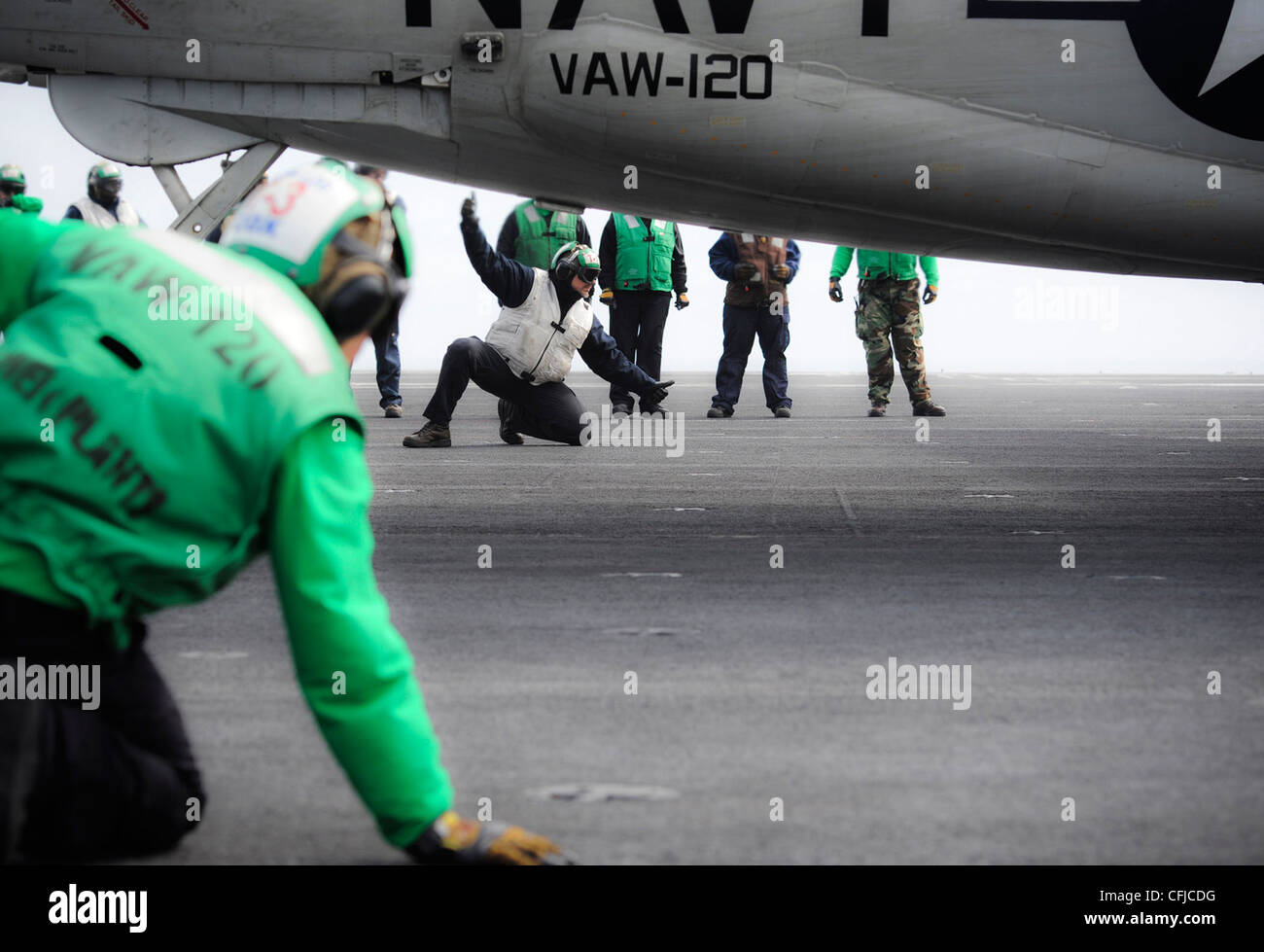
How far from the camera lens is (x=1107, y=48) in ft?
21.0

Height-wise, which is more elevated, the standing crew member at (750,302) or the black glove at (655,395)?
the standing crew member at (750,302)

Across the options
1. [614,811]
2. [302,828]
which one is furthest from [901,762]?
[302,828]

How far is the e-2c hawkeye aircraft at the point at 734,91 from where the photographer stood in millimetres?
6324

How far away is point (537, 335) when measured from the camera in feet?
34.6

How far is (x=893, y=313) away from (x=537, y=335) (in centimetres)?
528

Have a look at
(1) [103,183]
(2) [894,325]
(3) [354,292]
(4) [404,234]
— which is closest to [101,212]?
(1) [103,183]

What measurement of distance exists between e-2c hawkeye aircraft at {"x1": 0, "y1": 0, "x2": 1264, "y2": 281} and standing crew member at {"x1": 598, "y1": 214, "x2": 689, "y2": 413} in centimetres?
804

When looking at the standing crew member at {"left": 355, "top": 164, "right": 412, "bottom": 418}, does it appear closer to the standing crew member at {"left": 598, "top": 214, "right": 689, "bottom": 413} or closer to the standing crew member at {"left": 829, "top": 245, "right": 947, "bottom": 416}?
the standing crew member at {"left": 598, "top": 214, "right": 689, "bottom": 413}

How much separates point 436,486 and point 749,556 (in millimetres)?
2895

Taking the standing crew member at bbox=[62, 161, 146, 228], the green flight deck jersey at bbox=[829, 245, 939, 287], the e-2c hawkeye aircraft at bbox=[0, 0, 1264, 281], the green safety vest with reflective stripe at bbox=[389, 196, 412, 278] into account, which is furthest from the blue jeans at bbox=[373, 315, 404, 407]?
the green safety vest with reflective stripe at bbox=[389, 196, 412, 278]

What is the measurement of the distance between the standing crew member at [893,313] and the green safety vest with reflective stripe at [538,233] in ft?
9.82

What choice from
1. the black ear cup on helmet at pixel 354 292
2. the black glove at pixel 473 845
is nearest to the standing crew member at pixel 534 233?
the black ear cup on helmet at pixel 354 292

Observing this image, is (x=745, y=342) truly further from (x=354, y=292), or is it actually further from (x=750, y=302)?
(x=354, y=292)

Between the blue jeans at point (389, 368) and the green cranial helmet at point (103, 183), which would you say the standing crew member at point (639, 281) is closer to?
the blue jeans at point (389, 368)
